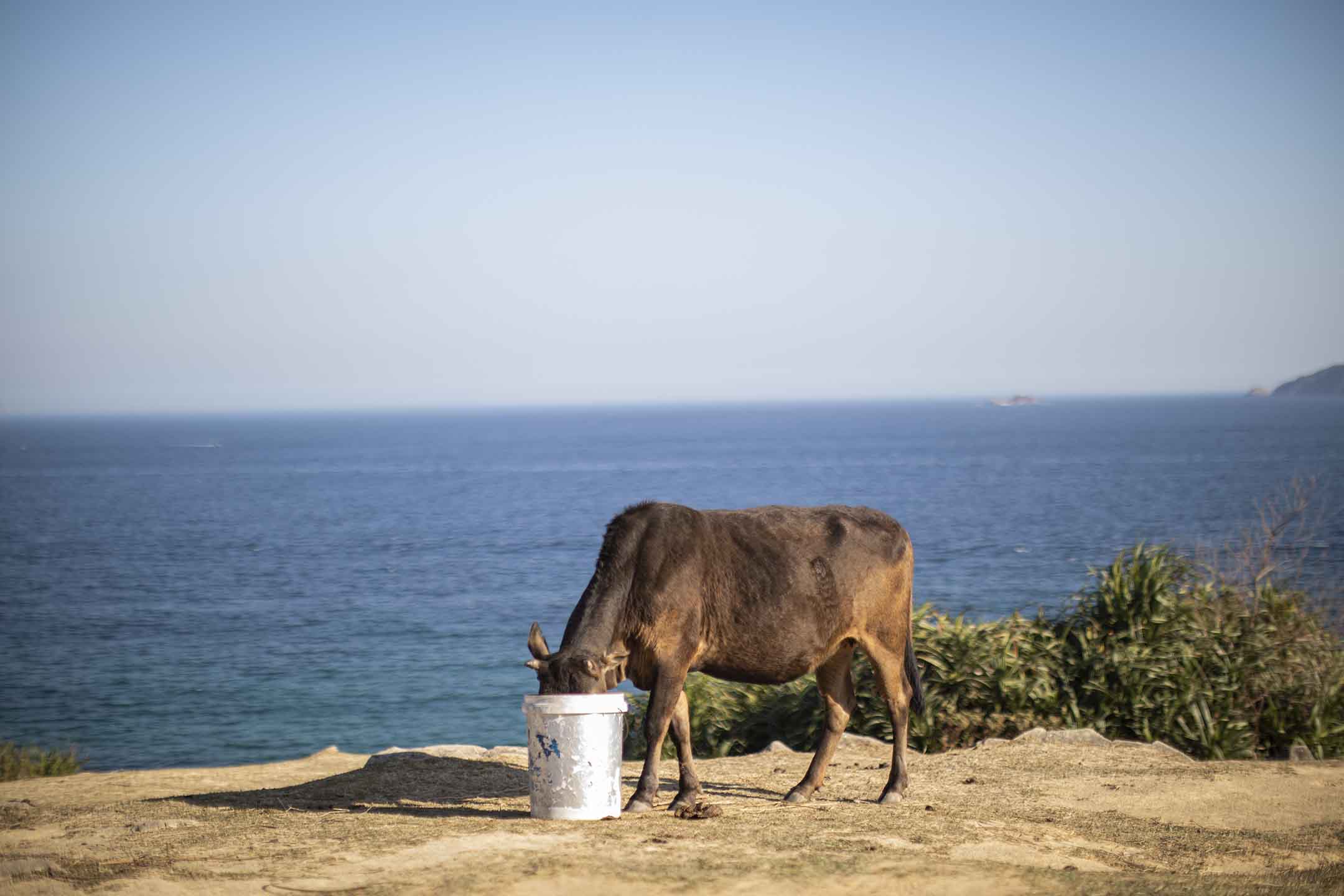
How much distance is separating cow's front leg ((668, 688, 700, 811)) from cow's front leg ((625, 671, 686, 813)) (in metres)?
0.10

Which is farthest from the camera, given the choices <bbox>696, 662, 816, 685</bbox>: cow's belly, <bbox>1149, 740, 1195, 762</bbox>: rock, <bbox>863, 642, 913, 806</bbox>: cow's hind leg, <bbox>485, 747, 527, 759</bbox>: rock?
<bbox>485, 747, 527, 759</bbox>: rock

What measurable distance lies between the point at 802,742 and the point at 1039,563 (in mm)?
34480

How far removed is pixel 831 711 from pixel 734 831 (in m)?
2.01

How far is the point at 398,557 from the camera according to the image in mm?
56125

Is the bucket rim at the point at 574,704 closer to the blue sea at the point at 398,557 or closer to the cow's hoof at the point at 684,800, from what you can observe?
the cow's hoof at the point at 684,800

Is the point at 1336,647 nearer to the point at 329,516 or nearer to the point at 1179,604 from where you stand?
the point at 1179,604

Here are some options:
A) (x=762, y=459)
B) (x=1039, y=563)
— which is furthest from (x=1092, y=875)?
(x=762, y=459)

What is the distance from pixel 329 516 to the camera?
256 feet

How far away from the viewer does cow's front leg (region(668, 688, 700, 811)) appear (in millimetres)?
8906

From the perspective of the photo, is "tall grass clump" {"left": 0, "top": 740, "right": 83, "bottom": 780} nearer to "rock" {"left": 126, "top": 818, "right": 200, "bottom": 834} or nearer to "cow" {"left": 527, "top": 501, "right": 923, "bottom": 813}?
"rock" {"left": 126, "top": 818, "right": 200, "bottom": 834}

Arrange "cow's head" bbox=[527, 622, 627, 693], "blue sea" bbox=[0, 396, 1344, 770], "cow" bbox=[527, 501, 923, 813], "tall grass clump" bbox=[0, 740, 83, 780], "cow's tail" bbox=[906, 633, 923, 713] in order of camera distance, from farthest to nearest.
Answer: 1. "blue sea" bbox=[0, 396, 1344, 770]
2. "tall grass clump" bbox=[0, 740, 83, 780]
3. "cow's tail" bbox=[906, 633, 923, 713]
4. "cow" bbox=[527, 501, 923, 813]
5. "cow's head" bbox=[527, 622, 627, 693]

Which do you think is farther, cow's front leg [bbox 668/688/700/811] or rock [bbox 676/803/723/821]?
cow's front leg [bbox 668/688/700/811]

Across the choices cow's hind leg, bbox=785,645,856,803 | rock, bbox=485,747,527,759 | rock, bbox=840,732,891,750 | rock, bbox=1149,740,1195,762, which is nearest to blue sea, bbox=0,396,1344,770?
rock, bbox=840,732,891,750

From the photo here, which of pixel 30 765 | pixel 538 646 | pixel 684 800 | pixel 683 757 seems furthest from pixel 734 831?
pixel 30 765
